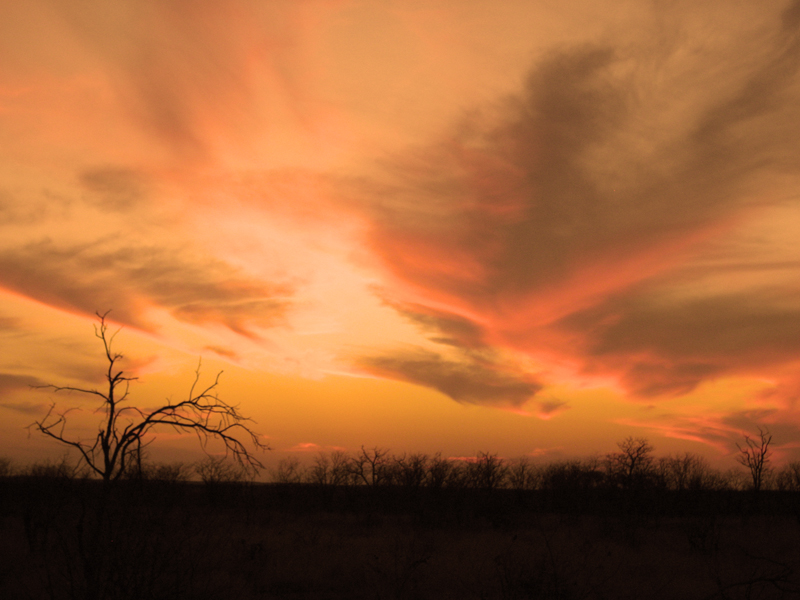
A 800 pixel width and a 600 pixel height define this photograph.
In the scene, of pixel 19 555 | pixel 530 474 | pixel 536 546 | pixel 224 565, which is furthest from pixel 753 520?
pixel 19 555

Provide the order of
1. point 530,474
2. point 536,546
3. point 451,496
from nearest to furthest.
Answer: point 536,546
point 451,496
point 530,474

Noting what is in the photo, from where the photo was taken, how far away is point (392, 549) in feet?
83.7

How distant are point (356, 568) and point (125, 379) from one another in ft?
47.9

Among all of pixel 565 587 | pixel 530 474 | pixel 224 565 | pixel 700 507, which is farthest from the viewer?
pixel 530 474

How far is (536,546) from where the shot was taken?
26.5m

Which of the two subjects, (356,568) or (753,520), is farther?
(753,520)

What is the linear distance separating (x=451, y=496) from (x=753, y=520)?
22729 millimetres

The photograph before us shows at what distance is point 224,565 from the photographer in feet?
66.3

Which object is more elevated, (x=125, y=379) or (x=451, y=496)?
(x=125, y=379)

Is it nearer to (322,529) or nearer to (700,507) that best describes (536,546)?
(322,529)

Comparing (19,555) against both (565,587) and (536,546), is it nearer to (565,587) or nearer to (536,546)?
(565,587)

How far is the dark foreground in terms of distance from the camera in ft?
Result: 31.0

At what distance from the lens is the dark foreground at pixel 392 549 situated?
31.0 ft

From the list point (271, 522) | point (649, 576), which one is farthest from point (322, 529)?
point (649, 576)
